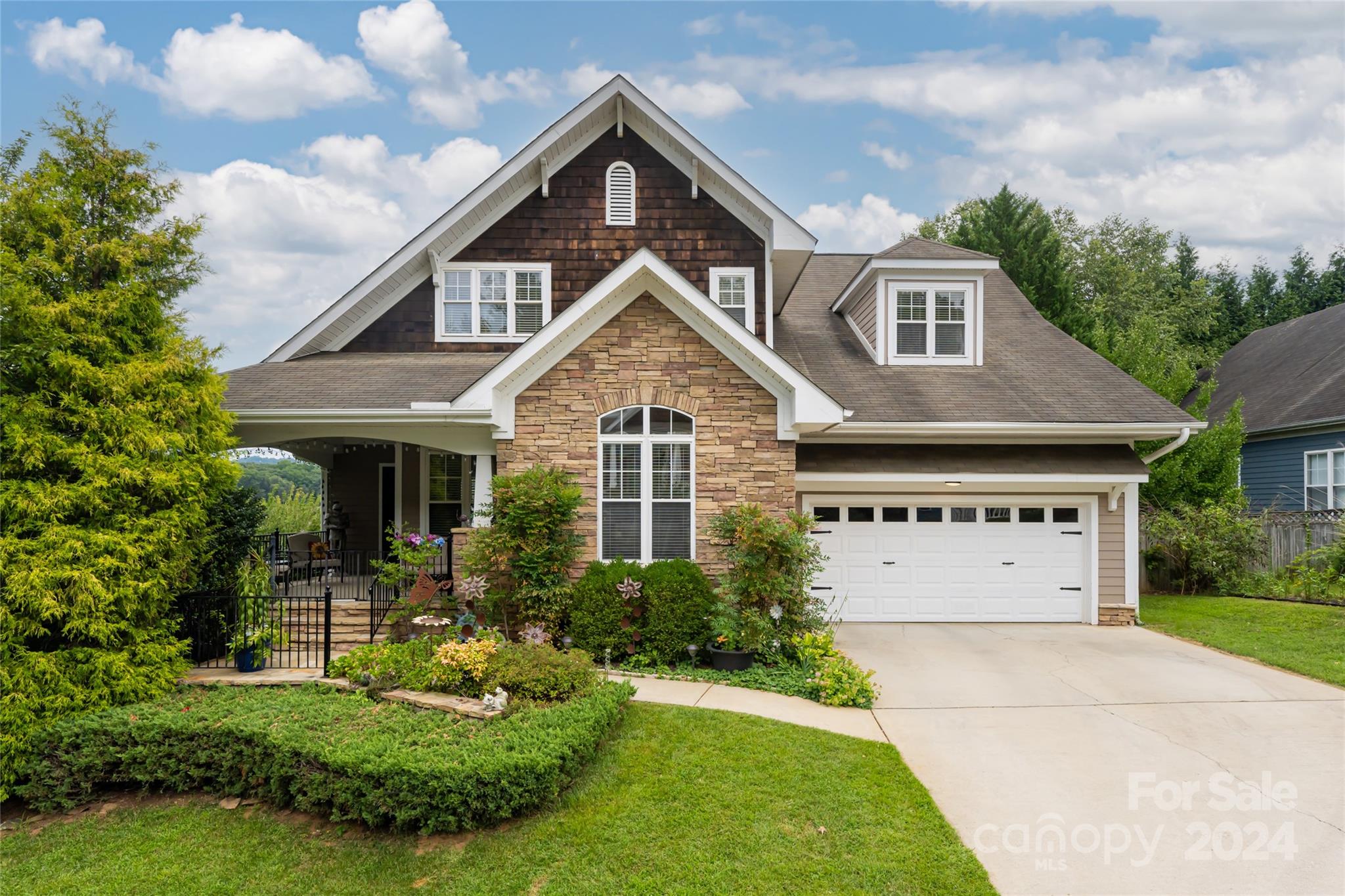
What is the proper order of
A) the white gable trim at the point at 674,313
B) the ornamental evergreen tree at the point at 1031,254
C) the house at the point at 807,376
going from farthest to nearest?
1. the ornamental evergreen tree at the point at 1031,254
2. the house at the point at 807,376
3. the white gable trim at the point at 674,313

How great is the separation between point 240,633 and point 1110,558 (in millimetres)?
12331

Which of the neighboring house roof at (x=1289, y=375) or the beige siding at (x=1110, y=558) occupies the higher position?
the neighboring house roof at (x=1289, y=375)

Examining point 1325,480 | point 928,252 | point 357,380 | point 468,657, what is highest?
point 928,252

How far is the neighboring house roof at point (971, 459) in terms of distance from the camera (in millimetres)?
11406

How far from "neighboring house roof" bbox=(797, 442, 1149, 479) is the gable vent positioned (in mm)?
4714

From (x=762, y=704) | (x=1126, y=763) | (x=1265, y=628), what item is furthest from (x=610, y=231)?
(x=1265, y=628)

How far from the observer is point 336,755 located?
5465 millimetres

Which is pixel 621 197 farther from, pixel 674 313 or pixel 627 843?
pixel 627 843

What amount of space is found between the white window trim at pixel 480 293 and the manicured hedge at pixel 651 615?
5.03 m

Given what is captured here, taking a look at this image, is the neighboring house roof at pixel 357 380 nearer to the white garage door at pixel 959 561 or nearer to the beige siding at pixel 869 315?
the white garage door at pixel 959 561

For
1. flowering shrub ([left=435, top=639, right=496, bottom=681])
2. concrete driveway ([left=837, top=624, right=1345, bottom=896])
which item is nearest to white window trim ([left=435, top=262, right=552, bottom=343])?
flowering shrub ([left=435, top=639, right=496, bottom=681])

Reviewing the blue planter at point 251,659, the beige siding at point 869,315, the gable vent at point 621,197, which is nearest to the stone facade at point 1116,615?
the beige siding at point 869,315

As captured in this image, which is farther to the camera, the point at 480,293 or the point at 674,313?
the point at 480,293

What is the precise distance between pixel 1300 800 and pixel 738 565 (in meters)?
5.24
